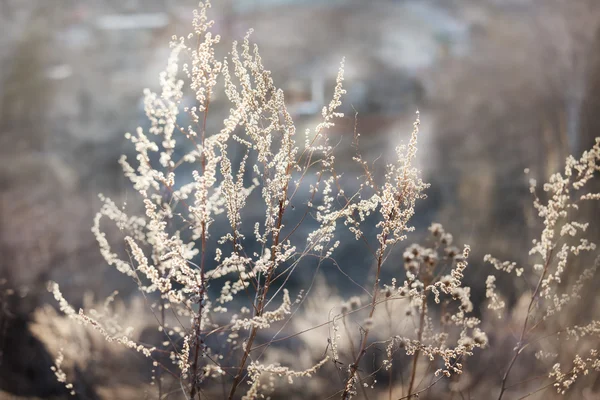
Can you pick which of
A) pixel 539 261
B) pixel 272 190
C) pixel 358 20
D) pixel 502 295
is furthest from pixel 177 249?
pixel 358 20

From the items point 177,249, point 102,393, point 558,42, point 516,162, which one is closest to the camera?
point 177,249

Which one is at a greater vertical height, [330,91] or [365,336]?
[330,91]

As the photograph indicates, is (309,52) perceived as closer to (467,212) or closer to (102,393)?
(467,212)

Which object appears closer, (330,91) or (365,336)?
(365,336)

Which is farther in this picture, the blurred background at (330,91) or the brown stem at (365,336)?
the blurred background at (330,91)

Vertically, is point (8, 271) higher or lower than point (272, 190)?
higher

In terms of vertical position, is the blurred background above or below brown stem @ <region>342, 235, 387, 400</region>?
above

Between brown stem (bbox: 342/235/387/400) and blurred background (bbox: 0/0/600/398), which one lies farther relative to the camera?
blurred background (bbox: 0/0/600/398)

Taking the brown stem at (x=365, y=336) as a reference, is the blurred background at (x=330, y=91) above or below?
above
